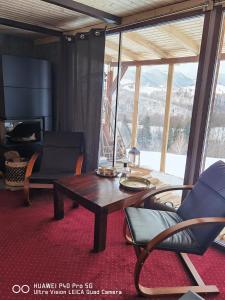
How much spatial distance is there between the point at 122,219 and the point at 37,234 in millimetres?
964

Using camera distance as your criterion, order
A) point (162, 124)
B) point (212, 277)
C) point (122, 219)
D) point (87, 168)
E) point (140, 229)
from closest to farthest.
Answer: point (140, 229) → point (212, 277) → point (122, 219) → point (87, 168) → point (162, 124)

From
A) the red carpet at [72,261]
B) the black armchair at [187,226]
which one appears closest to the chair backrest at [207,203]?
the black armchair at [187,226]

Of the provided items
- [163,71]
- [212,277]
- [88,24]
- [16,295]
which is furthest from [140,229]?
[163,71]

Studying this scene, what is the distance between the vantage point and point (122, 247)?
2240 millimetres

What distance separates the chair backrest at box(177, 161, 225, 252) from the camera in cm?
168

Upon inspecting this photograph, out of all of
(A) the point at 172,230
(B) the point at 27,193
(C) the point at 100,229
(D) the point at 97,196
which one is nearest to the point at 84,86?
(B) the point at 27,193

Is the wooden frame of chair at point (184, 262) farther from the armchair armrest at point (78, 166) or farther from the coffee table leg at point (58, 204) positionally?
the armchair armrest at point (78, 166)

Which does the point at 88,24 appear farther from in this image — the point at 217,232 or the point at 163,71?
the point at 217,232

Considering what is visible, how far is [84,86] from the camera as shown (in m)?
3.45

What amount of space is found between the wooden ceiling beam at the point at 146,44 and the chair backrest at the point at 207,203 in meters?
2.47

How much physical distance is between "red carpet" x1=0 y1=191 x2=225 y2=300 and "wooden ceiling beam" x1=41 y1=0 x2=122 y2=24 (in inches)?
89.1

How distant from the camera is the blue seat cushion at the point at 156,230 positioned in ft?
5.44

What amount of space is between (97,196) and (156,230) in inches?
25.2

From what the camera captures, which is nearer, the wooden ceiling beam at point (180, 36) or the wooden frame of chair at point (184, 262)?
the wooden frame of chair at point (184, 262)
